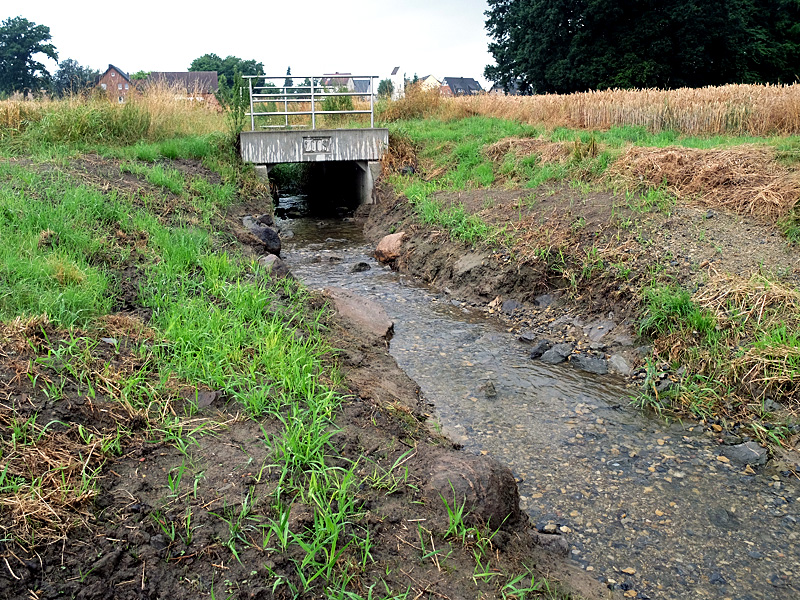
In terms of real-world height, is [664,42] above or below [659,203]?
above

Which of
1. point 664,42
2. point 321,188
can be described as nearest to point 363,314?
point 321,188

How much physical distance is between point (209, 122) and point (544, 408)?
12589 mm

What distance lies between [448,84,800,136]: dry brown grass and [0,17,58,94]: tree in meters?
39.6

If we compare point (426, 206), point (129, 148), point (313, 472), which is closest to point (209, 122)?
point (129, 148)

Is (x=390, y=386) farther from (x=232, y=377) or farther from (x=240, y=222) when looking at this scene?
(x=240, y=222)

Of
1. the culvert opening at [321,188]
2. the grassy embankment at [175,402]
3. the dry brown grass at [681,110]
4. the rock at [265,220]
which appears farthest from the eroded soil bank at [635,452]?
the culvert opening at [321,188]

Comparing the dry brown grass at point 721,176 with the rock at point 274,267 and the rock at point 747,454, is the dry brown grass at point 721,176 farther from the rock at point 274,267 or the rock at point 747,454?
the rock at point 274,267

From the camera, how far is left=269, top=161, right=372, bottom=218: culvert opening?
14.8 m

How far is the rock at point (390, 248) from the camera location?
31.9 ft

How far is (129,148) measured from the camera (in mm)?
11336

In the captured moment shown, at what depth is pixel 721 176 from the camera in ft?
26.1

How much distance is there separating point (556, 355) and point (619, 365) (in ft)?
1.94

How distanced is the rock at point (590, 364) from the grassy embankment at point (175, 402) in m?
2.46

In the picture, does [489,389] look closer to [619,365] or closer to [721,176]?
[619,365]
